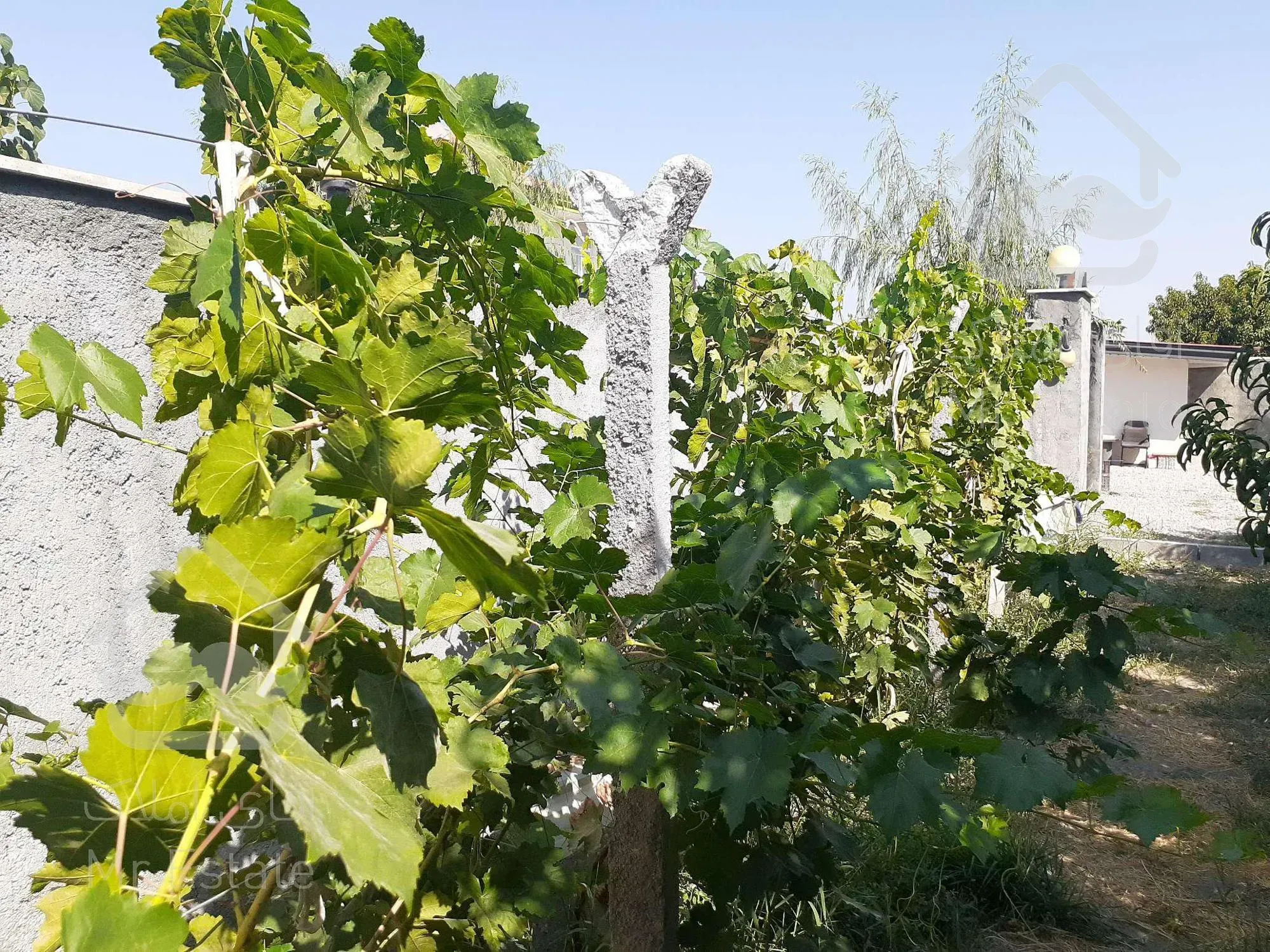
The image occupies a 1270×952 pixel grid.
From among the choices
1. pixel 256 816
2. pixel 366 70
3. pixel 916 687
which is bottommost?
pixel 916 687

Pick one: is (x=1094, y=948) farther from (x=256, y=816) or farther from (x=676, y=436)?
(x=256, y=816)

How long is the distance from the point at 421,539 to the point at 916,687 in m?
2.59

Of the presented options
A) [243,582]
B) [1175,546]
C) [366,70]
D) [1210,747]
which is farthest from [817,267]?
[1175,546]

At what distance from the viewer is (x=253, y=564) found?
1.81ft

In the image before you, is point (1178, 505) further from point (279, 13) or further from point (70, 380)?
point (70, 380)

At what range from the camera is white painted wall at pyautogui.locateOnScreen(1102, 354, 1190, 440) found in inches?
937

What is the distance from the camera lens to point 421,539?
2.46 metres

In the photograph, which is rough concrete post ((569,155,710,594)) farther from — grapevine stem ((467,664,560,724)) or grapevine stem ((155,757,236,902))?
grapevine stem ((155,757,236,902))

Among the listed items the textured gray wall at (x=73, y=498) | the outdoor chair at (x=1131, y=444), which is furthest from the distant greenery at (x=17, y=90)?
the outdoor chair at (x=1131, y=444)

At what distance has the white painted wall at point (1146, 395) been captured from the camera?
23.8 m

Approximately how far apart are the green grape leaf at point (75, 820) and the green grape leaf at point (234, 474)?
221mm

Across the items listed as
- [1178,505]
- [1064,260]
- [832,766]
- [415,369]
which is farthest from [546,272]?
[1178,505]

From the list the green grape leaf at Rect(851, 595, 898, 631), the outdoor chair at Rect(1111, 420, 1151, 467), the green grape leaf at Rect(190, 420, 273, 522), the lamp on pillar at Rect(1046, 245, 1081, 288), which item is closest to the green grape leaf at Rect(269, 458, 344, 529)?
the green grape leaf at Rect(190, 420, 273, 522)

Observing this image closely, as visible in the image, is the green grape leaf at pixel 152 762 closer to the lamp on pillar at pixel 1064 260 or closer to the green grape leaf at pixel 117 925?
the green grape leaf at pixel 117 925
